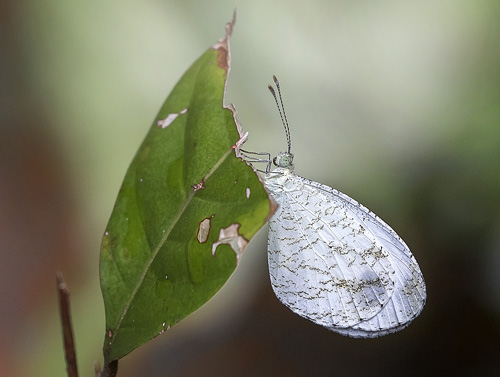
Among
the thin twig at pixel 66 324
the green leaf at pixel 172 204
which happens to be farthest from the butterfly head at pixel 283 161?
the thin twig at pixel 66 324

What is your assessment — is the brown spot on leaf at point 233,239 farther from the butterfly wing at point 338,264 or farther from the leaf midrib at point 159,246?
the butterfly wing at point 338,264

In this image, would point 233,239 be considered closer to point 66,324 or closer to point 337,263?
point 66,324

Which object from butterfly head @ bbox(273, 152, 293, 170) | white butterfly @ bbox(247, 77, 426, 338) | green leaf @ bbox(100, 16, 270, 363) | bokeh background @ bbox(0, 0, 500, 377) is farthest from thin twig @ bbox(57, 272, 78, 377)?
bokeh background @ bbox(0, 0, 500, 377)

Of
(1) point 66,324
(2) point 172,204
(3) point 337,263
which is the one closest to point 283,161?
(3) point 337,263

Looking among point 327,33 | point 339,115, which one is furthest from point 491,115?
point 327,33

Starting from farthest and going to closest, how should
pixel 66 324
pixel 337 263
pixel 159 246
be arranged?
1. pixel 337 263
2. pixel 159 246
3. pixel 66 324

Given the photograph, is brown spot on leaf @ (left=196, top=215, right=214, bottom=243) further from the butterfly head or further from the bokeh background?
the bokeh background
